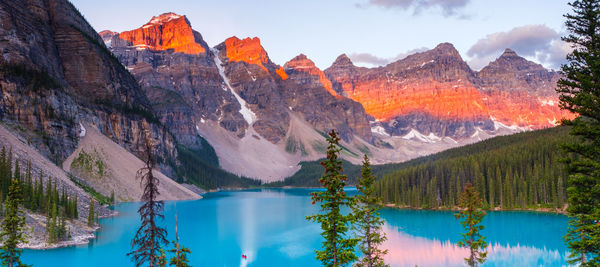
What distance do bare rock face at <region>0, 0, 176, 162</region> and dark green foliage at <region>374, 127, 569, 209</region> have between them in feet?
217

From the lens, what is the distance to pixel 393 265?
4538cm

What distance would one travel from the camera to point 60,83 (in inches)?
4550

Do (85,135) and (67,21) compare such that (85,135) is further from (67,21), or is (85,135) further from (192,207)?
(67,21)

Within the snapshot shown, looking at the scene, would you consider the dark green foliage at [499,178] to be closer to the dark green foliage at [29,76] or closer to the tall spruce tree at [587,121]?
the tall spruce tree at [587,121]

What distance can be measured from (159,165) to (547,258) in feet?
413

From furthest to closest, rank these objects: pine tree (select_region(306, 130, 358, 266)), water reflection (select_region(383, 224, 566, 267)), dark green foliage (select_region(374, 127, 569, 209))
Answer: dark green foliage (select_region(374, 127, 569, 209)), water reflection (select_region(383, 224, 566, 267)), pine tree (select_region(306, 130, 358, 266))

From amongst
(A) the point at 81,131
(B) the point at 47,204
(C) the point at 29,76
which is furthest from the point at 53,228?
(A) the point at 81,131

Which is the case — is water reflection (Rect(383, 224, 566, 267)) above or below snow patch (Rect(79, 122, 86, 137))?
below

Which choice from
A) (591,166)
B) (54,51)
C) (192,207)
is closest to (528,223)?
(591,166)

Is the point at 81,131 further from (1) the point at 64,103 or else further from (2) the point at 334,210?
(2) the point at 334,210

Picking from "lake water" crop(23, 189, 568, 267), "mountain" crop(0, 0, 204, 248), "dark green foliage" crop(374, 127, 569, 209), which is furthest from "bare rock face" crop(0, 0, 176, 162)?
"dark green foliage" crop(374, 127, 569, 209)

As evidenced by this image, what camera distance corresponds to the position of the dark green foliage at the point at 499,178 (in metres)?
89.6

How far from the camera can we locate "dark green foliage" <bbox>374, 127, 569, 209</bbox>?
89.6m

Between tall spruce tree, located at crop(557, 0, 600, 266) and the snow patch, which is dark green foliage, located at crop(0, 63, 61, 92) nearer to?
the snow patch
